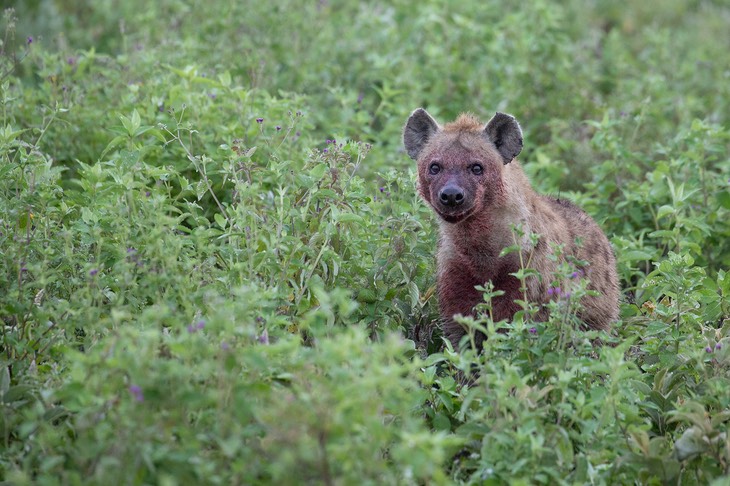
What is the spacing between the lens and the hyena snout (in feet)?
17.7

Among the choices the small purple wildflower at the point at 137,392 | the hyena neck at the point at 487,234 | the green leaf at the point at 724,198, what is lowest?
the green leaf at the point at 724,198

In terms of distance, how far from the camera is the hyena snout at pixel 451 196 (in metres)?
5.41

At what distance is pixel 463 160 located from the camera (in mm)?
5676

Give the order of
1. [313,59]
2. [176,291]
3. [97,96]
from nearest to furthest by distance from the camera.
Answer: [176,291] → [97,96] → [313,59]

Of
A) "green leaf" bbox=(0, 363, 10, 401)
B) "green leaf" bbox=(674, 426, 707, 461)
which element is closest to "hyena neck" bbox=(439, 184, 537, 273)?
"green leaf" bbox=(674, 426, 707, 461)

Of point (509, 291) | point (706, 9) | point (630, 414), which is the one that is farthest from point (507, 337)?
point (706, 9)

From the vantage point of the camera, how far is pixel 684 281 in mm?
5207

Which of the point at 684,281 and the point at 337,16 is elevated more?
the point at 337,16

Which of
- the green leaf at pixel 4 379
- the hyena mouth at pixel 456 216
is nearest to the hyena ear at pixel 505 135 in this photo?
the hyena mouth at pixel 456 216

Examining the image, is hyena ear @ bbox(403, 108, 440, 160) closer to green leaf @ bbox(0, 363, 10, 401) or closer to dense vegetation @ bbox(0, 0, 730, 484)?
dense vegetation @ bbox(0, 0, 730, 484)

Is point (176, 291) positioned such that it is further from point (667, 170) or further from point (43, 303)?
point (667, 170)

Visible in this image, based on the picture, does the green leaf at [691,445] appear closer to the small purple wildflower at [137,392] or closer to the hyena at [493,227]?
the hyena at [493,227]

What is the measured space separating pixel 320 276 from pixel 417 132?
4.19 feet

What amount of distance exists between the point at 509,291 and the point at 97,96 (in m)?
3.43
